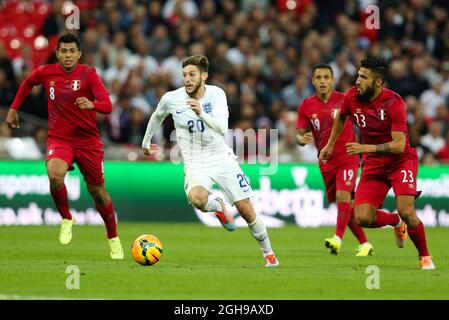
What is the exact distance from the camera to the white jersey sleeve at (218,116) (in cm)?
1235

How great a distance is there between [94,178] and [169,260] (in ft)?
4.77

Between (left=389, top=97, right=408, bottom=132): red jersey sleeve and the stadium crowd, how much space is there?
9203 mm

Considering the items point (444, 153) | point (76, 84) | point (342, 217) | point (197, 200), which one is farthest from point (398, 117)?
point (444, 153)

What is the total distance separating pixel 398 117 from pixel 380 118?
28cm

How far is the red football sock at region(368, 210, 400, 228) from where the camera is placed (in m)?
13.2

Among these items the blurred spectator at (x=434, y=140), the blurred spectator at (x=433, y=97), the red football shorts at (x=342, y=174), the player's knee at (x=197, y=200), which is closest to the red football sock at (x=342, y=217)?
the red football shorts at (x=342, y=174)

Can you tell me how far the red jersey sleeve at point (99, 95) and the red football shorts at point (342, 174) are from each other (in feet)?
12.4

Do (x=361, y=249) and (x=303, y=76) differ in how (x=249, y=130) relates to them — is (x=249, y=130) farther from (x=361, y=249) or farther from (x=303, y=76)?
(x=361, y=249)

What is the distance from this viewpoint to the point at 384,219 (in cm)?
1340

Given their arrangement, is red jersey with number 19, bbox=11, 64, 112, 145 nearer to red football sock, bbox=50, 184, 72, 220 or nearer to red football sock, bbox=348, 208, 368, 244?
red football sock, bbox=50, 184, 72, 220

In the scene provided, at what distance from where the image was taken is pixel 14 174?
68.0 ft

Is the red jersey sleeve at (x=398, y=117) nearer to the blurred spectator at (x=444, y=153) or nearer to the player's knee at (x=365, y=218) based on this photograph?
the player's knee at (x=365, y=218)
